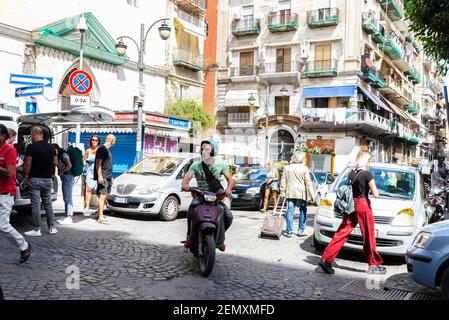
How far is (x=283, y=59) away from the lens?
38.2 meters

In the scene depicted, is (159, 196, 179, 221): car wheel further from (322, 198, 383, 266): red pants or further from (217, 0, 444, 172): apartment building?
(217, 0, 444, 172): apartment building

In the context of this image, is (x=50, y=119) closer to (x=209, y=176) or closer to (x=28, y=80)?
(x=28, y=80)

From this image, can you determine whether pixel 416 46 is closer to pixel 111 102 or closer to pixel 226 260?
pixel 111 102

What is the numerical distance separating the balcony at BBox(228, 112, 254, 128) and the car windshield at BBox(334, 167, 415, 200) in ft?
101

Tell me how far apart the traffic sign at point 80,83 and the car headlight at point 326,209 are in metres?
7.17

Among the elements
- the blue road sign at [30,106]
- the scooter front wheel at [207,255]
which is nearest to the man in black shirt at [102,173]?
the scooter front wheel at [207,255]

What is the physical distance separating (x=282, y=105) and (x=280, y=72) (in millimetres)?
2786

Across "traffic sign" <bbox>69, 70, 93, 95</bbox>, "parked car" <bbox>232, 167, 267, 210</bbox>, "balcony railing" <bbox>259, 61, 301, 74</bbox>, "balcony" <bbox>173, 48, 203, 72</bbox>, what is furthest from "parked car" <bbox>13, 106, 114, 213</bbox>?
"balcony railing" <bbox>259, 61, 301, 74</bbox>

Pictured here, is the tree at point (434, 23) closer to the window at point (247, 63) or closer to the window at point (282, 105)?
the window at point (282, 105)

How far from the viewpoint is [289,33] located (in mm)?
38000

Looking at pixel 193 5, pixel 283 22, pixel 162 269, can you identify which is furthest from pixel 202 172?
pixel 283 22

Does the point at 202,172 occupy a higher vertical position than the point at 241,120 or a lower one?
lower
